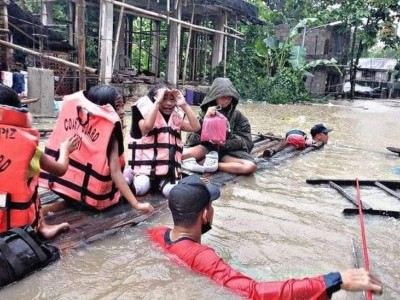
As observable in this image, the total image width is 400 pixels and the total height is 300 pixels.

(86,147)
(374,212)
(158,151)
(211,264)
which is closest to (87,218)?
(86,147)

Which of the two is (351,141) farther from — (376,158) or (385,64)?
(385,64)

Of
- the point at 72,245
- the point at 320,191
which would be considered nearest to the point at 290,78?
the point at 320,191

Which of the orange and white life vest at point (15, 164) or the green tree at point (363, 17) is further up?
the green tree at point (363, 17)

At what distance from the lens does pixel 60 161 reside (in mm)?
2986

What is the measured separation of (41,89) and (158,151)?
6381mm

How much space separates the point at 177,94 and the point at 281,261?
1904 millimetres

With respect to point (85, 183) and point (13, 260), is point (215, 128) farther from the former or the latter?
point (13, 260)

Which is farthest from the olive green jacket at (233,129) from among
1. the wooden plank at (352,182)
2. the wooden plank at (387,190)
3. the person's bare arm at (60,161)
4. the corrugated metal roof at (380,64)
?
the corrugated metal roof at (380,64)

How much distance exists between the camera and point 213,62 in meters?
19.1

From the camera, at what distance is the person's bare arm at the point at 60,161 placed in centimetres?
284

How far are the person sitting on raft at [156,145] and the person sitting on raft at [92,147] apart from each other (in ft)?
1.69

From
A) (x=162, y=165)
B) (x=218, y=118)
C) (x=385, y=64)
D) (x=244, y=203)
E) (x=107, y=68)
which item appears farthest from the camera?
(x=385, y=64)

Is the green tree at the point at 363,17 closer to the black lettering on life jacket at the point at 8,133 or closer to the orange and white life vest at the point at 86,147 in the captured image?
the orange and white life vest at the point at 86,147

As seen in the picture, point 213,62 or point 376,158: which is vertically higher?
point 213,62
